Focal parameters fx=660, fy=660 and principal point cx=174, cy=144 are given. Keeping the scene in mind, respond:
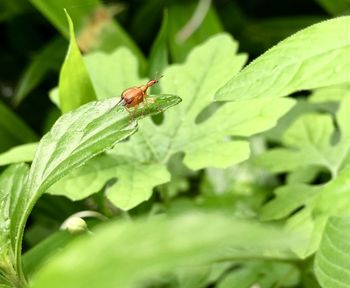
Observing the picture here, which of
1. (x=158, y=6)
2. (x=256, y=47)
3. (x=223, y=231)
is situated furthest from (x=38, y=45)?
(x=223, y=231)

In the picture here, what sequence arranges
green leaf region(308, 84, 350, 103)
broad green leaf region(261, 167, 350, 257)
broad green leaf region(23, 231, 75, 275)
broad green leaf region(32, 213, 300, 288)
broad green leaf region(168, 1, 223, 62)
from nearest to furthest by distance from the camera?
broad green leaf region(32, 213, 300, 288) < broad green leaf region(261, 167, 350, 257) < broad green leaf region(23, 231, 75, 275) < green leaf region(308, 84, 350, 103) < broad green leaf region(168, 1, 223, 62)

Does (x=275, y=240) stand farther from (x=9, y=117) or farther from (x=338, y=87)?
(x=9, y=117)

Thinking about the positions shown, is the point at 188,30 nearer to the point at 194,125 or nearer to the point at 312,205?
the point at 194,125

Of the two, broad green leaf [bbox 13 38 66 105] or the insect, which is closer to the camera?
the insect

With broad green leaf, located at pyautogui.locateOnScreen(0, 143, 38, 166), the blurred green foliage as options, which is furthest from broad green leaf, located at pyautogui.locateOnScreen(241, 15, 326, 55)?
broad green leaf, located at pyautogui.locateOnScreen(0, 143, 38, 166)

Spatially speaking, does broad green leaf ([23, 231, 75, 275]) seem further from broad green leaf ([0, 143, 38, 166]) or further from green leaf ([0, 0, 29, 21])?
green leaf ([0, 0, 29, 21])

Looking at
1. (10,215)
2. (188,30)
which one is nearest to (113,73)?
(10,215)
